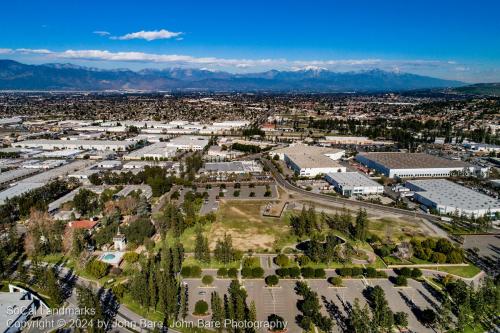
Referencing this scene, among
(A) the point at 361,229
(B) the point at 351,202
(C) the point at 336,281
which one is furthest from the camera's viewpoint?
(B) the point at 351,202

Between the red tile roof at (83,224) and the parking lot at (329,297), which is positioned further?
the red tile roof at (83,224)

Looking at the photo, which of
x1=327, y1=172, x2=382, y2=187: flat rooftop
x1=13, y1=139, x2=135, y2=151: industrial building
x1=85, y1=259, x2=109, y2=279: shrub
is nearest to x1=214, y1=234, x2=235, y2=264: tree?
x1=85, y1=259, x2=109, y2=279: shrub

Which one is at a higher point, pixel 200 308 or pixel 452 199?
pixel 452 199

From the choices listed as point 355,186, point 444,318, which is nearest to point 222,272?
point 444,318

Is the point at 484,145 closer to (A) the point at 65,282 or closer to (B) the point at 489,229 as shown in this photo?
(B) the point at 489,229

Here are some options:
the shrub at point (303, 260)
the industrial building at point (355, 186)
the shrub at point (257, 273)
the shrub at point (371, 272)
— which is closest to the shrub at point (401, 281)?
the shrub at point (371, 272)

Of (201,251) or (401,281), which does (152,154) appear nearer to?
(201,251)

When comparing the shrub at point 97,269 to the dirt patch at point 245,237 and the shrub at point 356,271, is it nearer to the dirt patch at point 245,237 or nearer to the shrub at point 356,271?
the dirt patch at point 245,237

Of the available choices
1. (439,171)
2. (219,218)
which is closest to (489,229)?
(439,171)
